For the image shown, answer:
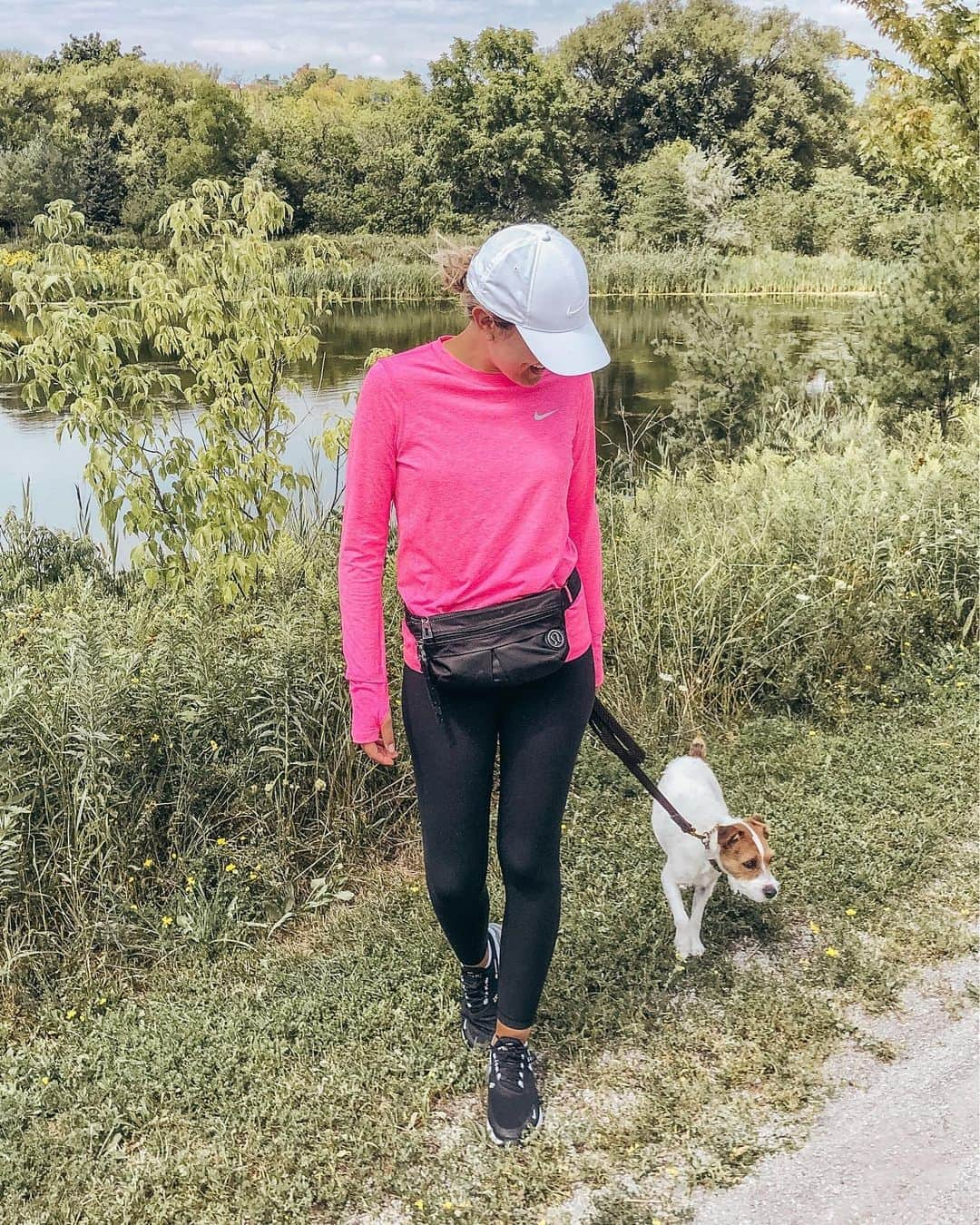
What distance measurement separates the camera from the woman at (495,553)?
1.86 metres

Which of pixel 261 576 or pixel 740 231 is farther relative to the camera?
pixel 740 231

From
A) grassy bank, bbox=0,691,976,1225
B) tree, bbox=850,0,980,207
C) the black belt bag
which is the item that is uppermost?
tree, bbox=850,0,980,207

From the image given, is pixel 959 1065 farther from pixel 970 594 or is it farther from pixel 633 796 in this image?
pixel 970 594

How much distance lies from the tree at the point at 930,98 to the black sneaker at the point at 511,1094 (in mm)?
9225

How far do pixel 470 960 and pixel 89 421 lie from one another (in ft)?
11.3

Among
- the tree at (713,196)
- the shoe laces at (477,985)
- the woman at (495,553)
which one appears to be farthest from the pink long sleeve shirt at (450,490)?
the tree at (713,196)

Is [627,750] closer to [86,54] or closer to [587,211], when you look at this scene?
[86,54]

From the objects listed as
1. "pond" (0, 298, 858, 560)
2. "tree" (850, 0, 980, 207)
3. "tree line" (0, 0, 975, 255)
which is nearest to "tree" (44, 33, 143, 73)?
"tree line" (0, 0, 975, 255)

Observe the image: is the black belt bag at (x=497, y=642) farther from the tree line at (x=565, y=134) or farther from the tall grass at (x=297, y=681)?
the tree line at (x=565, y=134)

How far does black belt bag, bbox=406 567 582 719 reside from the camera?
192cm

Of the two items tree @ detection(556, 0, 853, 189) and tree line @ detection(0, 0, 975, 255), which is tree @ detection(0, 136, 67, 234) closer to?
tree line @ detection(0, 0, 975, 255)

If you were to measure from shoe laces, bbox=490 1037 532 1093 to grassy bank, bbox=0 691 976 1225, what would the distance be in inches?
4.8

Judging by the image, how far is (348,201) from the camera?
33.8m

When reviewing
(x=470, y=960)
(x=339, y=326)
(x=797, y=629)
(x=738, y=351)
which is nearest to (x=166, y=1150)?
(x=470, y=960)
